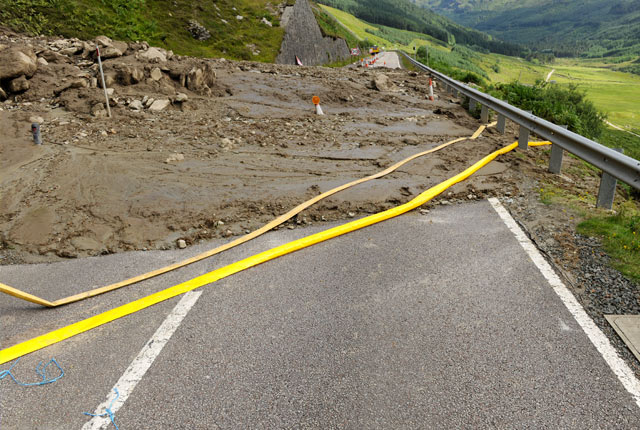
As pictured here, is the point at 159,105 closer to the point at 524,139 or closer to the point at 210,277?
the point at 210,277

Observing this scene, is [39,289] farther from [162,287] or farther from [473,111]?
[473,111]

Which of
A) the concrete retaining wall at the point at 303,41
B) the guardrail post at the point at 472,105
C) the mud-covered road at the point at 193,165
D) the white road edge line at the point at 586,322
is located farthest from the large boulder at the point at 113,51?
the concrete retaining wall at the point at 303,41

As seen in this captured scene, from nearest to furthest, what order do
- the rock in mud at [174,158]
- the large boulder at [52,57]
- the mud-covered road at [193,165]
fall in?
the mud-covered road at [193,165], the rock in mud at [174,158], the large boulder at [52,57]

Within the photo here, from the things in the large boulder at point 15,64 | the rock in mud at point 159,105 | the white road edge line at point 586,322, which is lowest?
the white road edge line at point 586,322

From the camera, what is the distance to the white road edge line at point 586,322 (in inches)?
111

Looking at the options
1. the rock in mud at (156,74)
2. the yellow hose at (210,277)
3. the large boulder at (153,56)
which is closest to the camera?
the yellow hose at (210,277)

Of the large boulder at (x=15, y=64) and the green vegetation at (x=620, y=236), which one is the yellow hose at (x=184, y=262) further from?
the large boulder at (x=15, y=64)

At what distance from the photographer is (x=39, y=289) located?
4.68m

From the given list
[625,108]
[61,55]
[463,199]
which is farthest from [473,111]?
[625,108]

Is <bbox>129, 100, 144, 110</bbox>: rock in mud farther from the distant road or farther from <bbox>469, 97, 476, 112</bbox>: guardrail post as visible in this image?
the distant road

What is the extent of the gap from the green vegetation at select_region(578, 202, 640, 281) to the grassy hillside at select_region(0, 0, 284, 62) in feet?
75.2

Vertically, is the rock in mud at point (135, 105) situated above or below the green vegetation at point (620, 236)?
above

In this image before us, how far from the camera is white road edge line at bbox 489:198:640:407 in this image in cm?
282

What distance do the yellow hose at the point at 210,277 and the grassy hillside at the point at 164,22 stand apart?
2031cm
